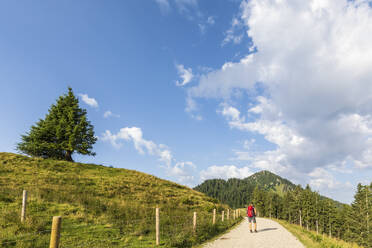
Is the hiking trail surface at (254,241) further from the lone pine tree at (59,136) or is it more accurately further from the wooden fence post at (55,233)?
the lone pine tree at (59,136)

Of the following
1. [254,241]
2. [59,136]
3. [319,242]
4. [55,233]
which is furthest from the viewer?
[59,136]

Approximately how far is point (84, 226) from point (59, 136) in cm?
2799

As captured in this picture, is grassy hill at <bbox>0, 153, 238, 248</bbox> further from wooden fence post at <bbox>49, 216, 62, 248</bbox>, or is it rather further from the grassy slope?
the grassy slope

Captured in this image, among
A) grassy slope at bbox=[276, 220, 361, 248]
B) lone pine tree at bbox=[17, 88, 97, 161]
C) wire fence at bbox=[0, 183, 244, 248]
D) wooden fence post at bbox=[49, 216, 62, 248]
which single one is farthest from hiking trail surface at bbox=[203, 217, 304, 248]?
lone pine tree at bbox=[17, 88, 97, 161]

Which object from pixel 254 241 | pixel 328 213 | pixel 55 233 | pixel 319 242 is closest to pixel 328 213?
pixel 328 213

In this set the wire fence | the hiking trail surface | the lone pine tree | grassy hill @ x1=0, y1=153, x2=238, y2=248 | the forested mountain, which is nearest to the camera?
the wire fence

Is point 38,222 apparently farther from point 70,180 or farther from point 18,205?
point 70,180

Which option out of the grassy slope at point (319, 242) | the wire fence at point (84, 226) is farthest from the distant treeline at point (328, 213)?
the wire fence at point (84, 226)

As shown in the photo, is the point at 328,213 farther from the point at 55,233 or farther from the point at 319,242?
the point at 55,233

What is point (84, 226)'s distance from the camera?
1041 cm

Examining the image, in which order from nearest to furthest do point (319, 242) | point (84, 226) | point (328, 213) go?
point (84, 226) → point (319, 242) → point (328, 213)

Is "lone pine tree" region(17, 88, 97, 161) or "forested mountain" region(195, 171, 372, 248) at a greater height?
"lone pine tree" region(17, 88, 97, 161)

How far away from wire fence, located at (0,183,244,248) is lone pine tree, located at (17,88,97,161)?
2050 centimetres

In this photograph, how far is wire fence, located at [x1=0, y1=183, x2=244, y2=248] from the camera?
27.4 feet
